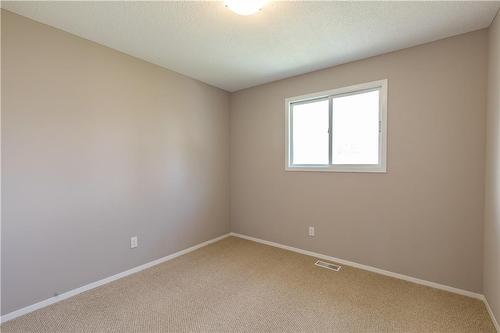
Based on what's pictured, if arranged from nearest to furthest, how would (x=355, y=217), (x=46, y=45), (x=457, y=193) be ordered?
(x=46, y=45) → (x=457, y=193) → (x=355, y=217)

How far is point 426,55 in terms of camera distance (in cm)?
227

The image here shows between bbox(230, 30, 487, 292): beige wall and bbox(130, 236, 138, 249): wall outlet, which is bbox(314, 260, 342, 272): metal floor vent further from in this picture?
bbox(130, 236, 138, 249): wall outlet

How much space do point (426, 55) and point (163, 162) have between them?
3.09 m

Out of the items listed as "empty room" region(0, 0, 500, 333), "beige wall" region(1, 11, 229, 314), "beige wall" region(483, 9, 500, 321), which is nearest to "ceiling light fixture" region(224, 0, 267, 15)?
"empty room" region(0, 0, 500, 333)

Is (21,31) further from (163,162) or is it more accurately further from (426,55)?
(426,55)

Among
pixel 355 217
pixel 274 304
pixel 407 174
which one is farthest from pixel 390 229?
pixel 274 304

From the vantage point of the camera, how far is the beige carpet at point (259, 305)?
1.75m

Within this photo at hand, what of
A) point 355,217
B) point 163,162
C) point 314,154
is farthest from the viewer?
point 314,154

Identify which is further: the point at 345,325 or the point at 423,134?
the point at 423,134

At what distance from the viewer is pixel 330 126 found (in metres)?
2.95

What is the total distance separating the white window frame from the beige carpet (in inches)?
46.3

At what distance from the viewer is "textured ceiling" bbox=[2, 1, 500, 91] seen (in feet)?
5.77

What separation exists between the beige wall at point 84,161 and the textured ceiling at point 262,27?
0.95 feet

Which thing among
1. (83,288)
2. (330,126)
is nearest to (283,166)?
(330,126)
